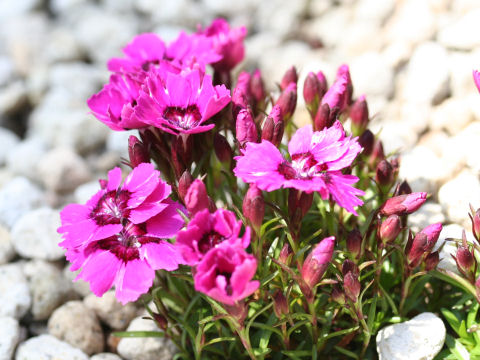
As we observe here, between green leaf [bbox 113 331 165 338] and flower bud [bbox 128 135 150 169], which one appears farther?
green leaf [bbox 113 331 165 338]

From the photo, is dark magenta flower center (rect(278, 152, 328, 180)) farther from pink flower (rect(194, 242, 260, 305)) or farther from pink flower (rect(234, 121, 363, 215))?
pink flower (rect(194, 242, 260, 305))

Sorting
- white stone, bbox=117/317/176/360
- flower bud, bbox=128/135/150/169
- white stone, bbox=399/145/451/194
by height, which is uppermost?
flower bud, bbox=128/135/150/169

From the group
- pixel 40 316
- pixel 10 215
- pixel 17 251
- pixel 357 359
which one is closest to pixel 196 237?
pixel 357 359

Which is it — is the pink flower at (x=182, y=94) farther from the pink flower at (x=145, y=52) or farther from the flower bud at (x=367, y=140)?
the flower bud at (x=367, y=140)

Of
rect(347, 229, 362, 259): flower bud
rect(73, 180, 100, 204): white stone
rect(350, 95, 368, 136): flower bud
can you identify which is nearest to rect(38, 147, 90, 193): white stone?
rect(73, 180, 100, 204): white stone

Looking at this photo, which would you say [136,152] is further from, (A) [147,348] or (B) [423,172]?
(B) [423,172]

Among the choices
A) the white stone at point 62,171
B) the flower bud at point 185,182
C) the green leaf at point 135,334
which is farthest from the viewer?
the white stone at point 62,171

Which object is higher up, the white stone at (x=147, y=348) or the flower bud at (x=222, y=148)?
the flower bud at (x=222, y=148)

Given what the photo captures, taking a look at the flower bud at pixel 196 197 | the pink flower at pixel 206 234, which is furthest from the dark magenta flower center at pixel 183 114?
the pink flower at pixel 206 234
